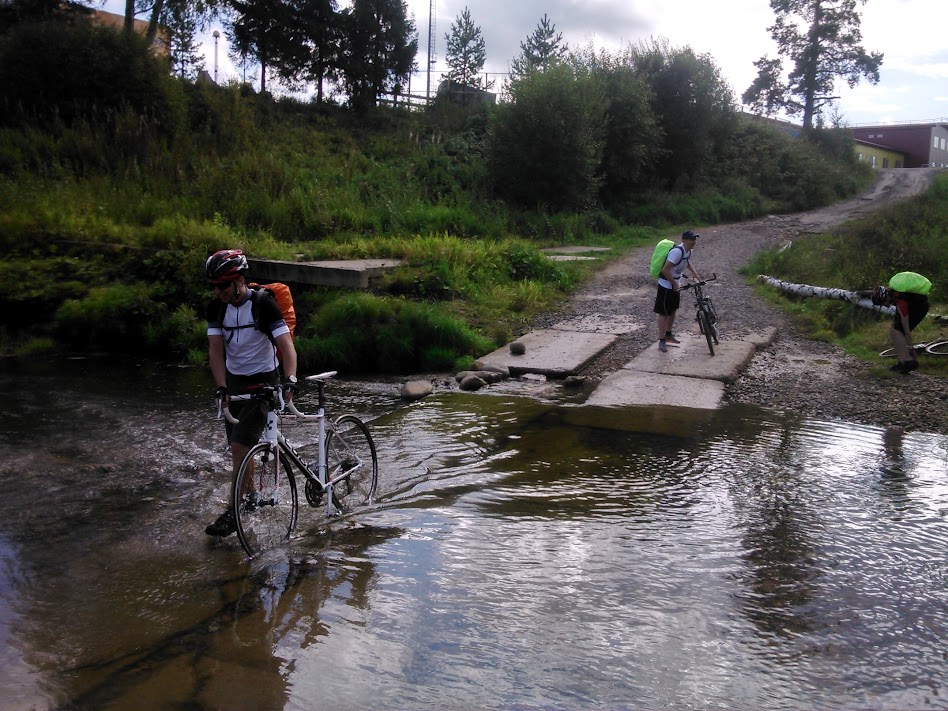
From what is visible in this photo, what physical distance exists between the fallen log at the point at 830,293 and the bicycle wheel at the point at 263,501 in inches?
314

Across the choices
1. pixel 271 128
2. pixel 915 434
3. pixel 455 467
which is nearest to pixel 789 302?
pixel 915 434

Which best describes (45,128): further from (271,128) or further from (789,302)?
(789,302)

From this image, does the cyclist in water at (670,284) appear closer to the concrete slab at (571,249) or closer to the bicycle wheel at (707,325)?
the bicycle wheel at (707,325)

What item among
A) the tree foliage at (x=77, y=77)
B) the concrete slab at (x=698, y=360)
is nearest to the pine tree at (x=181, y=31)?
the tree foliage at (x=77, y=77)

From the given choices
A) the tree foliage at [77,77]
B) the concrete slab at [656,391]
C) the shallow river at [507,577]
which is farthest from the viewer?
the tree foliage at [77,77]

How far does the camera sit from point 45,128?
19.9 meters

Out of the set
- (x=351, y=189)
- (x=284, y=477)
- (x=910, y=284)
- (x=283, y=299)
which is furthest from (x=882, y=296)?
(x=351, y=189)

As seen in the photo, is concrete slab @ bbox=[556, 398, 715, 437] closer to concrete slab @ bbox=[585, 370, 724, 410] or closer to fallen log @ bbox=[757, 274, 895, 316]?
concrete slab @ bbox=[585, 370, 724, 410]

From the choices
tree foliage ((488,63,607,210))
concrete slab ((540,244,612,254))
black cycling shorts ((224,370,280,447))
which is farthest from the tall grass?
black cycling shorts ((224,370,280,447))

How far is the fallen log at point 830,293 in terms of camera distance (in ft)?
37.8

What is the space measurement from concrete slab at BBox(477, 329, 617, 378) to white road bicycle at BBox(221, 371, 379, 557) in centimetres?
440

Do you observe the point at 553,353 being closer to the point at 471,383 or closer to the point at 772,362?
the point at 471,383

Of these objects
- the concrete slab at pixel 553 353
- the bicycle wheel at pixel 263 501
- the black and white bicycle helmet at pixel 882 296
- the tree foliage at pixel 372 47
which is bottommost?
the bicycle wheel at pixel 263 501

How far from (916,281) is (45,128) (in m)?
20.0
